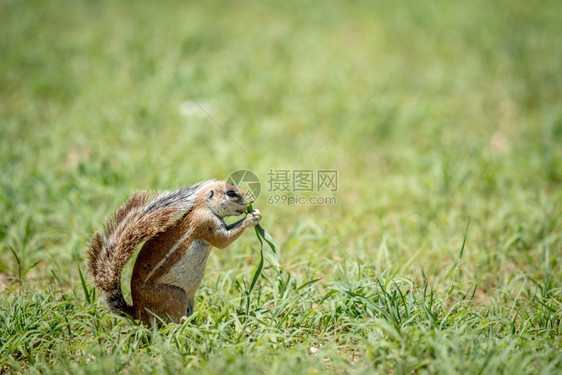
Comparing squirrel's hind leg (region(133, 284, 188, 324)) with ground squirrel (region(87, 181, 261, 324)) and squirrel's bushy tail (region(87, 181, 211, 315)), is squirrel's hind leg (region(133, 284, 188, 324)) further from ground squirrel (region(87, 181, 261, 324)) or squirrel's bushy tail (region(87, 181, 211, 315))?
squirrel's bushy tail (region(87, 181, 211, 315))

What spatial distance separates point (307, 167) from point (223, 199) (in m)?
2.97

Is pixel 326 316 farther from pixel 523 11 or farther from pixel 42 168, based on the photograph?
pixel 523 11

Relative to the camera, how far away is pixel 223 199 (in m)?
3.24

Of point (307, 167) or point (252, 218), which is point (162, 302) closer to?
point (252, 218)

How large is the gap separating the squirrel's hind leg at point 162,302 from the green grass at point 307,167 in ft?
0.36

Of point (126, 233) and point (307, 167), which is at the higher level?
point (307, 167)

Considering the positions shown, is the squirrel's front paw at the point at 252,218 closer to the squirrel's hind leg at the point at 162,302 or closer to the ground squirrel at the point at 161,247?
the ground squirrel at the point at 161,247

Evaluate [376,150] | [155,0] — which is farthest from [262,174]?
[155,0]

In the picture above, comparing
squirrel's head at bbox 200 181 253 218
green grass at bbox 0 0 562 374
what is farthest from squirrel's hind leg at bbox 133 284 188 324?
squirrel's head at bbox 200 181 253 218

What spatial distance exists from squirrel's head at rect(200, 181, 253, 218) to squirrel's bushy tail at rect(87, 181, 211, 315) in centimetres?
9

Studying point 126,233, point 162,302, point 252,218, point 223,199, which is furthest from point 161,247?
point 252,218

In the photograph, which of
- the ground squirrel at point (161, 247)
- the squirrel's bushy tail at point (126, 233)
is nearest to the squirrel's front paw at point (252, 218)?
the ground squirrel at point (161, 247)

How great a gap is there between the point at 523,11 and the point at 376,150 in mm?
5867

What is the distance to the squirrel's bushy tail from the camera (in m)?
3.08
